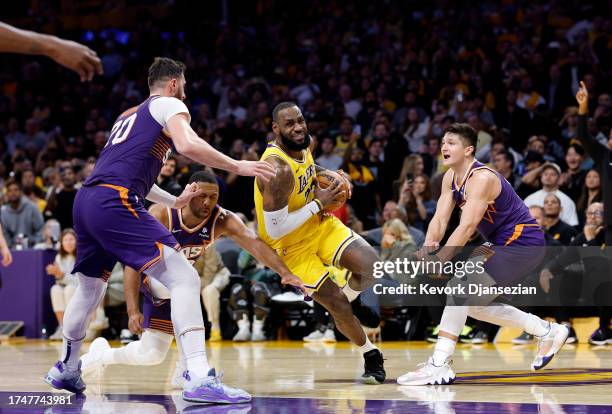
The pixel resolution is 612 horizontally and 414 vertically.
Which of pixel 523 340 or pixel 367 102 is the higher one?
pixel 367 102

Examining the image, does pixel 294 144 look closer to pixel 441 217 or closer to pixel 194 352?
pixel 441 217

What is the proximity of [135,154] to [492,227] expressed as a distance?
3053 mm

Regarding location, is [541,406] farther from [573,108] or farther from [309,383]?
[573,108]

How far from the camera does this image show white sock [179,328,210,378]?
592 cm

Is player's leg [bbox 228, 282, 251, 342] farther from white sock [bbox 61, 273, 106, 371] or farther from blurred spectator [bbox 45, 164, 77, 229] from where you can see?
white sock [bbox 61, 273, 106, 371]

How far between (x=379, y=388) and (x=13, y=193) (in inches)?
352

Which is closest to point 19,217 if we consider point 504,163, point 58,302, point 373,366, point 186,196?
point 58,302

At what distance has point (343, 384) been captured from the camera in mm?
7215

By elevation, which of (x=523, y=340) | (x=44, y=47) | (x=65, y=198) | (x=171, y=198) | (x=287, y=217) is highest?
(x=44, y=47)

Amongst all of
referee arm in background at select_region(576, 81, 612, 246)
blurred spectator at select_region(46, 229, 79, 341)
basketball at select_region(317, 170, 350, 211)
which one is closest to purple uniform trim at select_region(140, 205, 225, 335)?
basketball at select_region(317, 170, 350, 211)

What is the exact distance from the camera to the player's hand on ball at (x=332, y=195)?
7.52 m

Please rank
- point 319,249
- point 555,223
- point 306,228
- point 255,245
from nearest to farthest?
Result: point 255,245 → point 306,228 → point 319,249 → point 555,223

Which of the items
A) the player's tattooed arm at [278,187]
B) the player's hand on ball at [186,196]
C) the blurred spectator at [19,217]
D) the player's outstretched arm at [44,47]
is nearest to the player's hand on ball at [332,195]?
the player's tattooed arm at [278,187]

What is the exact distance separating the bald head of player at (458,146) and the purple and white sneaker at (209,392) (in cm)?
269
